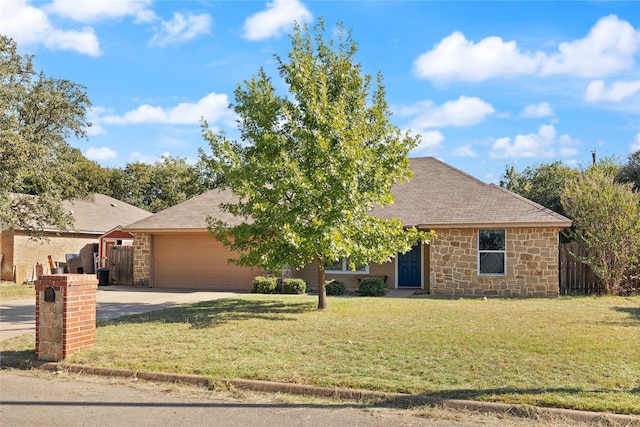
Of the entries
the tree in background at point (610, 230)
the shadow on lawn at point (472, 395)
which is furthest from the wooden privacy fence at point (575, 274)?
the shadow on lawn at point (472, 395)

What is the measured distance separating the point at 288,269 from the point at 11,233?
1486 centimetres

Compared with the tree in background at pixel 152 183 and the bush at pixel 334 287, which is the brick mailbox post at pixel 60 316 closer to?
the bush at pixel 334 287

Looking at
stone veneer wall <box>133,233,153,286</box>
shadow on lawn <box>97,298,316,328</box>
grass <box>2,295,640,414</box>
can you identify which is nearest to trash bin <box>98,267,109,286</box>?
stone veneer wall <box>133,233,153,286</box>

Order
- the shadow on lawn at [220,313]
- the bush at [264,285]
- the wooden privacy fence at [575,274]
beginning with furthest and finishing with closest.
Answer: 1. the bush at [264,285]
2. the wooden privacy fence at [575,274]
3. the shadow on lawn at [220,313]

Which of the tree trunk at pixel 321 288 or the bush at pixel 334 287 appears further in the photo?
the bush at pixel 334 287

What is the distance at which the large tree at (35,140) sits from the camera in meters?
19.8

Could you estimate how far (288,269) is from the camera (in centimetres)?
2012

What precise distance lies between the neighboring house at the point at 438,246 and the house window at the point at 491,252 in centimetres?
3

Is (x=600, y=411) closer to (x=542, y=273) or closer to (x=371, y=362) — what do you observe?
(x=371, y=362)

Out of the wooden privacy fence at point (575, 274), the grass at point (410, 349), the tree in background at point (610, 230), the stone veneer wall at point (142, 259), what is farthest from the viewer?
the stone veneer wall at point (142, 259)

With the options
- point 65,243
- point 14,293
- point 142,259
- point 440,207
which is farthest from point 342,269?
point 65,243

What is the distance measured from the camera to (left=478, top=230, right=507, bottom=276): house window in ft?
58.7

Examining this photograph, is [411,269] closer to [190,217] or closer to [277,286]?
[277,286]

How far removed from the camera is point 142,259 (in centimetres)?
2248
